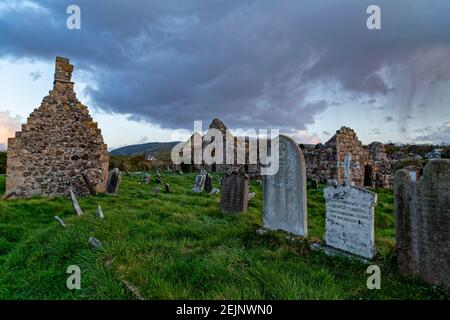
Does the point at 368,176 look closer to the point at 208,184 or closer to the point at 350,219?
the point at 208,184

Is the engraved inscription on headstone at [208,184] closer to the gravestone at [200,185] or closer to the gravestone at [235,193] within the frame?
the gravestone at [200,185]

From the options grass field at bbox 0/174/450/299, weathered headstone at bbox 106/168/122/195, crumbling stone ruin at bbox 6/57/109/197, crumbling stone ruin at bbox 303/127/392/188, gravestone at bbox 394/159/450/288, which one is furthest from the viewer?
crumbling stone ruin at bbox 303/127/392/188

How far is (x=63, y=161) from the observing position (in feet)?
39.5

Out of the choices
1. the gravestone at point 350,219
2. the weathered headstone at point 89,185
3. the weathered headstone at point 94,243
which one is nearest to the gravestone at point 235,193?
the gravestone at point 350,219

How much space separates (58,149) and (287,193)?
10.1 meters

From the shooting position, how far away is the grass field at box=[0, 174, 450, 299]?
366 cm

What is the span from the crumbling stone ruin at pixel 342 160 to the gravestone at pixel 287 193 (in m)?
10.7

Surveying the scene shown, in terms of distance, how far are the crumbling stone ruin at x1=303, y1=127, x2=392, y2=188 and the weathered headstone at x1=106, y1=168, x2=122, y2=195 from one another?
11064 millimetres

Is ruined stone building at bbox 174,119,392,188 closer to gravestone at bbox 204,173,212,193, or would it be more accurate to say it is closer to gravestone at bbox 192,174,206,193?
gravestone at bbox 204,173,212,193

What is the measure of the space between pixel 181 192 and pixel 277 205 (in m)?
7.41

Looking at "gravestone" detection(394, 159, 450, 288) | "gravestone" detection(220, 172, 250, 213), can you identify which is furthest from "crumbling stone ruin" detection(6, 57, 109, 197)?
"gravestone" detection(394, 159, 450, 288)

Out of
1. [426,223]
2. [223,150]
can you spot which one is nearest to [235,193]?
[426,223]

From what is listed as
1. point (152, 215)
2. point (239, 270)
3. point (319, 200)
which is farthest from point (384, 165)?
point (239, 270)

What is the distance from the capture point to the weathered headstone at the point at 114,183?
12.1 metres
